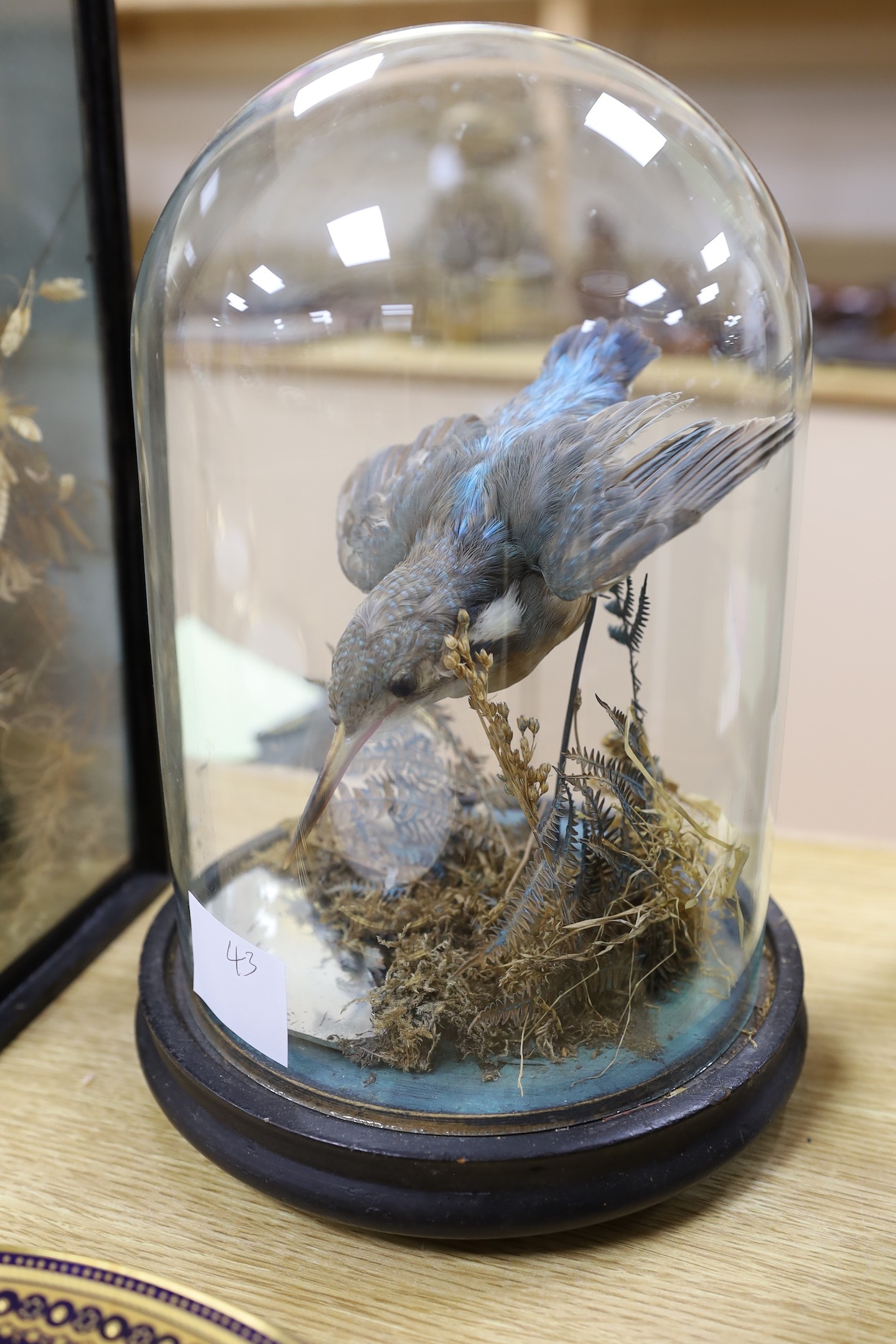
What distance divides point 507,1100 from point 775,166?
144 cm

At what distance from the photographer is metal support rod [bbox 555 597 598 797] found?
51 centimetres

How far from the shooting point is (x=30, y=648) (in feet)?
2.01

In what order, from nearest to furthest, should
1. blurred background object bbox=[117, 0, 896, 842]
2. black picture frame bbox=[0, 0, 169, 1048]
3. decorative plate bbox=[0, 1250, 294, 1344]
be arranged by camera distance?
1. decorative plate bbox=[0, 1250, 294, 1344]
2. black picture frame bbox=[0, 0, 169, 1048]
3. blurred background object bbox=[117, 0, 896, 842]

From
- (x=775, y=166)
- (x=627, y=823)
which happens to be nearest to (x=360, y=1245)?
(x=627, y=823)

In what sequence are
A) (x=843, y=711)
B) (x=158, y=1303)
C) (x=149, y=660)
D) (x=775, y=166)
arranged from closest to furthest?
(x=158, y=1303), (x=149, y=660), (x=843, y=711), (x=775, y=166)

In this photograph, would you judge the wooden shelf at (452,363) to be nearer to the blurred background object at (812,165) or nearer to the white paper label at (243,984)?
the blurred background object at (812,165)

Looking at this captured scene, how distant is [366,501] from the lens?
569 mm

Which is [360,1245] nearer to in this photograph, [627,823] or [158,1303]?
[158,1303]

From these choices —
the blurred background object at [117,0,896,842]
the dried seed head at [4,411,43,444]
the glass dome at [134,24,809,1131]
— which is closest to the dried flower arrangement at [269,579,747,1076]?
the glass dome at [134,24,809,1131]

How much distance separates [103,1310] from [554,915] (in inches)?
8.7

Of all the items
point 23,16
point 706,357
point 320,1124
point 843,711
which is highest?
point 23,16

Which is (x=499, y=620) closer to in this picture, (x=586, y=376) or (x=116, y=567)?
(x=586, y=376)

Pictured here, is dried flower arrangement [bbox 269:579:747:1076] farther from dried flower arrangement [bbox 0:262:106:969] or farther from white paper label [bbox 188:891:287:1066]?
dried flower arrangement [bbox 0:262:106:969]

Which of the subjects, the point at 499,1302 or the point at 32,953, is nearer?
the point at 499,1302
